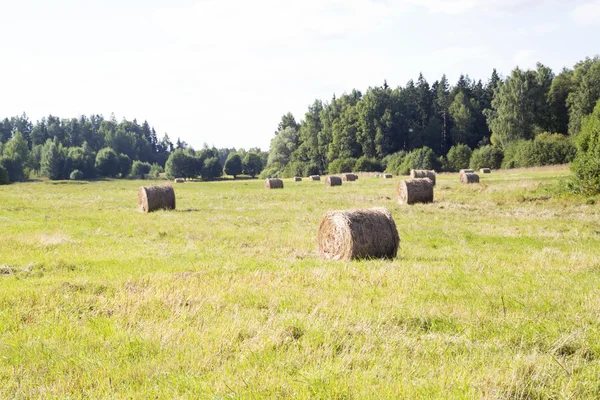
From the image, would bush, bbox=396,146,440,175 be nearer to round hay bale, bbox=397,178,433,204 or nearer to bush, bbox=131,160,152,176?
round hay bale, bbox=397,178,433,204

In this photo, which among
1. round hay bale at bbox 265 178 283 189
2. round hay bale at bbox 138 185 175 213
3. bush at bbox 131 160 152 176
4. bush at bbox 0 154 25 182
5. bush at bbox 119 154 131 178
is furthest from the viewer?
bush at bbox 131 160 152 176

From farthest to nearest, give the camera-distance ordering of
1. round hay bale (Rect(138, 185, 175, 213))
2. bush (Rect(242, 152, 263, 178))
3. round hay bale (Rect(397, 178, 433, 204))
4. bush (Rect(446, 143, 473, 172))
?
bush (Rect(242, 152, 263, 178)), bush (Rect(446, 143, 473, 172)), round hay bale (Rect(397, 178, 433, 204)), round hay bale (Rect(138, 185, 175, 213))

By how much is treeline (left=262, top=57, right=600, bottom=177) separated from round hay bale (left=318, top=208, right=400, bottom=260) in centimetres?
7028

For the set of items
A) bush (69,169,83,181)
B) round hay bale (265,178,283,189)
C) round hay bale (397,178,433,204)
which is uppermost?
bush (69,169,83,181)

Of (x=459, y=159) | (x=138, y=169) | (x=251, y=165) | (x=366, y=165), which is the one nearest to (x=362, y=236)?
(x=459, y=159)

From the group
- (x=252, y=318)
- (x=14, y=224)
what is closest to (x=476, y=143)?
(x=14, y=224)

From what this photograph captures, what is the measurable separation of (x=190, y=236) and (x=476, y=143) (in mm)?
111530

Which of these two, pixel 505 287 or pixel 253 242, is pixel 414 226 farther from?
pixel 505 287

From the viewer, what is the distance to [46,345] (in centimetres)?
643

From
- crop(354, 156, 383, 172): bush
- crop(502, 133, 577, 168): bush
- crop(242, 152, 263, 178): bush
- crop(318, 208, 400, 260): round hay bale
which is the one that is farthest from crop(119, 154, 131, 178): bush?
crop(318, 208, 400, 260): round hay bale

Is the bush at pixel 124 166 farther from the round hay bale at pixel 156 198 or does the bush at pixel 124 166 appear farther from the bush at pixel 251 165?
the round hay bale at pixel 156 198

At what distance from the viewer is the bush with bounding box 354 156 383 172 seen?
11138 centimetres

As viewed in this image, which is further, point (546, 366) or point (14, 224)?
point (14, 224)

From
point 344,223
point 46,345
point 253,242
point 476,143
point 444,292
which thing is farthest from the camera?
point 476,143
